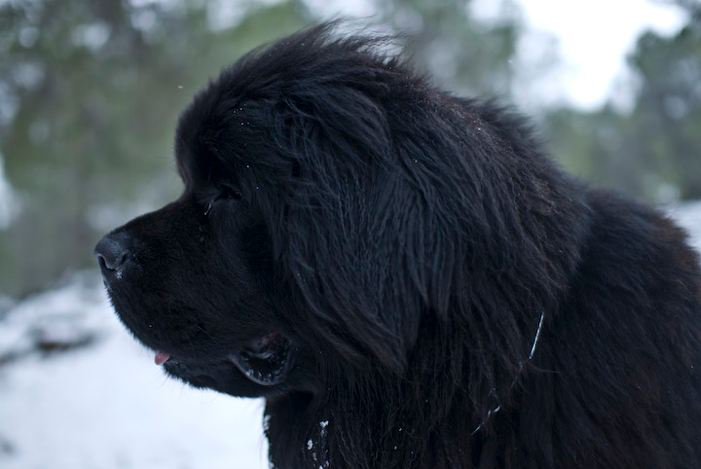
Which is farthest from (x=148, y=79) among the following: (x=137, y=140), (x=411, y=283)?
(x=411, y=283)

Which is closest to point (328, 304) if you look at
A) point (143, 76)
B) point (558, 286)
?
point (558, 286)

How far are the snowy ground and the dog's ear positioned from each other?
1.86m

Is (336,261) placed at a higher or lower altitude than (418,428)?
higher

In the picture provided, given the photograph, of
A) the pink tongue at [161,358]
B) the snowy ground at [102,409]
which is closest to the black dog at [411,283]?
the pink tongue at [161,358]

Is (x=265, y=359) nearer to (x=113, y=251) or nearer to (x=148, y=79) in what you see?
(x=113, y=251)

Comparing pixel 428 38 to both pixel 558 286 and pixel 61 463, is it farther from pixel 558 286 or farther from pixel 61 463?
pixel 558 286

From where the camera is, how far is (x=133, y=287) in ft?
8.07

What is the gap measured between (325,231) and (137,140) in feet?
35.2

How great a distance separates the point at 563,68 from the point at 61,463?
21521 millimetres

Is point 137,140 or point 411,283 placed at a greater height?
point 137,140

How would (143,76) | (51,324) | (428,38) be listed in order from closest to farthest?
(51,324), (143,76), (428,38)

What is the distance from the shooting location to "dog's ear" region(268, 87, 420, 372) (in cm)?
209

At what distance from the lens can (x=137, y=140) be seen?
39.9ft

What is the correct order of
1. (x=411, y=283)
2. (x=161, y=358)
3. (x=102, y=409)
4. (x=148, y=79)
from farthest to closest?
(x=148, y=79) < (x=102, y=409) < (x=161, y=358) < (x=411, y=283)
